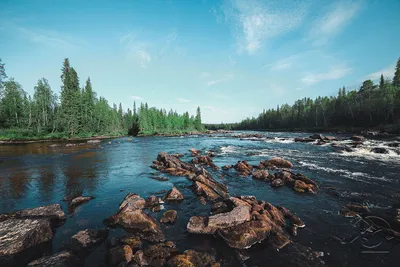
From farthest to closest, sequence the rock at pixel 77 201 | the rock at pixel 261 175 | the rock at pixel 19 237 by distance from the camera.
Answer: the rock at pixel 261 175 < the rock at pixel 77 201 < the rock at pixel 19 237

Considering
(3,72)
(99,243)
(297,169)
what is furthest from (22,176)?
(3,72)

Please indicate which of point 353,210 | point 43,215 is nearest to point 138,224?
point 43,215

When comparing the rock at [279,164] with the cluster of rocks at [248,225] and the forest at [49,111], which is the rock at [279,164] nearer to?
the cluster of rocks at [248,225]

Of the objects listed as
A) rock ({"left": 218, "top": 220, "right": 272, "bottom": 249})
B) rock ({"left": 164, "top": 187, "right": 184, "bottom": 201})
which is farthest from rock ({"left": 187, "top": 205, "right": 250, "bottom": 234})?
rock ({"left": 164, "top": 187, "right": 184, "bottom": 201})

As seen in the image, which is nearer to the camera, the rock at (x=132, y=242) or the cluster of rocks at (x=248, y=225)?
the rock at (x=132, y=242)

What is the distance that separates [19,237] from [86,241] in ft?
6.50

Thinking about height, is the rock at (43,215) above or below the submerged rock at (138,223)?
above

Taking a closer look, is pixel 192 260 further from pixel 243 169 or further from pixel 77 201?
pixel 243 169

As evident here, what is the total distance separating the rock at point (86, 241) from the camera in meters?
5.33

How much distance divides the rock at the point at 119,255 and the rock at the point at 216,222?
2.29 m

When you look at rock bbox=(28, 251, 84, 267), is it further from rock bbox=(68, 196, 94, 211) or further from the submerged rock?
rock bbox=(68, 196, 94, 211)

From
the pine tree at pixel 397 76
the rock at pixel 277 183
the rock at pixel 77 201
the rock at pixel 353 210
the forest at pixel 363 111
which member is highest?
the pine tree at pixel 397 76

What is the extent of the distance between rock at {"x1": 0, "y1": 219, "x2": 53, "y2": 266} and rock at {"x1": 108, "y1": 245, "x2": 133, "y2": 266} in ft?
8.19

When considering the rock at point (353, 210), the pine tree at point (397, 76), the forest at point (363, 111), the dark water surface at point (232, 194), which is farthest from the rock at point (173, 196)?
the pine tree at point (397, 76)
